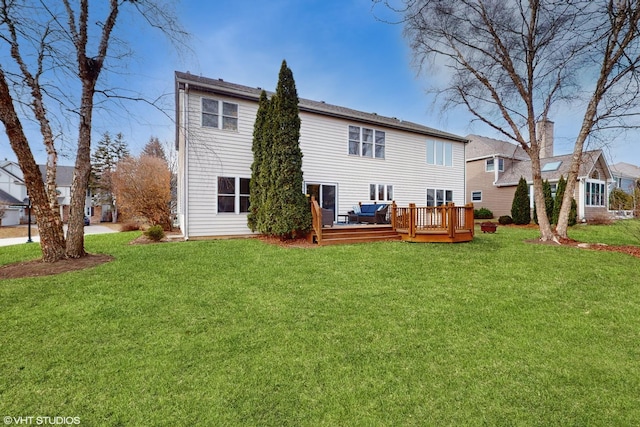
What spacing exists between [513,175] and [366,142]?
14.7 metres

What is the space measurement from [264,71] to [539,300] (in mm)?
12011

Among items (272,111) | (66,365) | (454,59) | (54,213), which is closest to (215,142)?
(272,111)

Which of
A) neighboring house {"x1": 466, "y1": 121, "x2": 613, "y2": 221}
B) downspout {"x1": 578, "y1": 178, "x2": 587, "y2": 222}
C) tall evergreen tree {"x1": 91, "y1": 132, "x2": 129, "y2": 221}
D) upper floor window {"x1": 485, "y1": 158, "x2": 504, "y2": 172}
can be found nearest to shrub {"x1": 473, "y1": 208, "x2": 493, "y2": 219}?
neighboring house {"x1": 466, "y1": 121, "x2": 613, "y2": 221}

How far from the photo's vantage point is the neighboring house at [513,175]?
19.4 m

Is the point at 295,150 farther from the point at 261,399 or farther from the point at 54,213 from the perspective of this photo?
the point at 261,399

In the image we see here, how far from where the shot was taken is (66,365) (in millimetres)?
2740

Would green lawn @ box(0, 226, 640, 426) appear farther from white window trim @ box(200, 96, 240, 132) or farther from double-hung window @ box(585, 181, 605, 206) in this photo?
double-hung window @ box(585, 181, 605, 206)

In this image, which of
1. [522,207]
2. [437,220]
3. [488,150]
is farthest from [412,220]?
[488,150]

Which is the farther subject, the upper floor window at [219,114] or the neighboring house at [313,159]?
the upper floor window at [219,114]

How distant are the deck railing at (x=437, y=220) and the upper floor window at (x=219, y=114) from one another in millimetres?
7122

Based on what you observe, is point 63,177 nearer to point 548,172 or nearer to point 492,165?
point 492,165

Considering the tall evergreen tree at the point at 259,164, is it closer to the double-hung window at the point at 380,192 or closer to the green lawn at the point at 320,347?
the green lawn at the point at 320,347

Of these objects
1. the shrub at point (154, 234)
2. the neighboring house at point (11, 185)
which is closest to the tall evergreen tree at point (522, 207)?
the shrub at point (154, 234)

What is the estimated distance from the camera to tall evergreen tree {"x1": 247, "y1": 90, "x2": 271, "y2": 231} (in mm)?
9766
